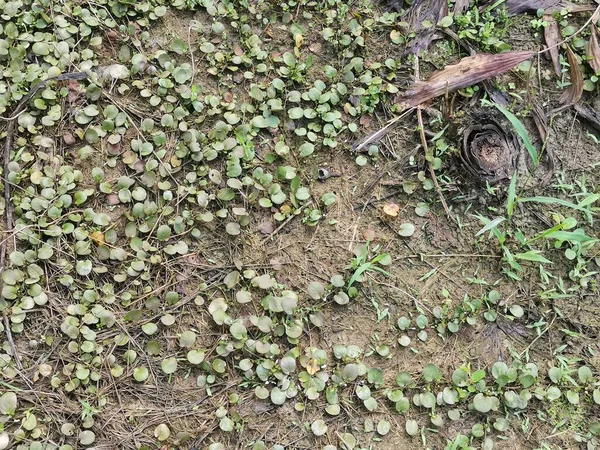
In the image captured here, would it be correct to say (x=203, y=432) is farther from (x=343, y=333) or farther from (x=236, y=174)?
(x=236, y=174)

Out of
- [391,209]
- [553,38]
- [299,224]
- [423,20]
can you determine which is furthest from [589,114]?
[299,224]

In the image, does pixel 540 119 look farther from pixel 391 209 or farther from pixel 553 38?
pixel 391 209

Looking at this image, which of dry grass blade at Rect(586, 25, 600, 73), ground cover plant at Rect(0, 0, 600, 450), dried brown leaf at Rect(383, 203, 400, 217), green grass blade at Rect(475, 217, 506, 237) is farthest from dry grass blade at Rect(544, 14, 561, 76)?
dried brown leaf at Rect(383, 203, 400, 217)

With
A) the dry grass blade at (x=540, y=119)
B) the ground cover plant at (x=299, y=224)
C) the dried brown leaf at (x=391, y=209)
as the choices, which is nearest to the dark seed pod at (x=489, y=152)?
the ground cover plant at (x=299, y=224)

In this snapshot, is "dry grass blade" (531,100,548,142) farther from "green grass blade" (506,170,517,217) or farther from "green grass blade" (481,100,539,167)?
"green grass blade" (506,170,517,217)

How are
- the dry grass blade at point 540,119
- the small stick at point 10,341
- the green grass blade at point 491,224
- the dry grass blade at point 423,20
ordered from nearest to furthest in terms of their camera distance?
1. the small stick at point 10,341
2. the green grass blade at point 491,224
3. the dry grass blade at point 540,119
4. the dry grass blade at point 423,20

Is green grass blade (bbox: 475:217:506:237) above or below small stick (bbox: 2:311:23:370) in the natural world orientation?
above

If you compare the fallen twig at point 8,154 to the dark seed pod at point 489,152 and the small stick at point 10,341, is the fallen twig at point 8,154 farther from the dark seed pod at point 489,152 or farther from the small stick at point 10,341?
the dark seed pod at point 489,152
